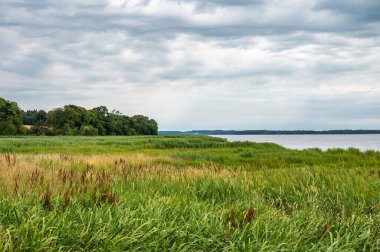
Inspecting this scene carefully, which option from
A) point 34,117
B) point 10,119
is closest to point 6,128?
point 10,119

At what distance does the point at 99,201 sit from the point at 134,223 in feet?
4.53

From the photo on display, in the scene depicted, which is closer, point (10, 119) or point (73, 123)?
point (10, 119)

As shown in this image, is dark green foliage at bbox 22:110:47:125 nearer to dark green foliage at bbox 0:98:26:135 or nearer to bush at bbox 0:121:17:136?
dark green foliage at bbox 0:98:26:135

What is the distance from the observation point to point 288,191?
28.8ft

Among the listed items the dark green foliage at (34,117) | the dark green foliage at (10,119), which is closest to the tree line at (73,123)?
the dark green foliage at (10,119)

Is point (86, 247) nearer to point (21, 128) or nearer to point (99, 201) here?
point (99, 201)

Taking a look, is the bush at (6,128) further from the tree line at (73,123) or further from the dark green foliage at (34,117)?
the dark green foliage at (34,117)

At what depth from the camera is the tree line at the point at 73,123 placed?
9169cm

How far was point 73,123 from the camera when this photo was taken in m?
103

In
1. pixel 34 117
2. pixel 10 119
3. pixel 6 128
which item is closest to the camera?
pixel 6 128

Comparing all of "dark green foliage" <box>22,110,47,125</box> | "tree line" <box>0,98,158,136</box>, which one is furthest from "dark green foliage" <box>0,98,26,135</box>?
"dark green foliage" <box>22,110,47,125</box>

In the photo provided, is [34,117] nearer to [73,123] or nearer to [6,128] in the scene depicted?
[73,123]

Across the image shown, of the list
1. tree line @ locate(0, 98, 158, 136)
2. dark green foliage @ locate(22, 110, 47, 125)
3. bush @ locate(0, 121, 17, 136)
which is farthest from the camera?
dark green foliage @ locate(22, 110, 47, 125)

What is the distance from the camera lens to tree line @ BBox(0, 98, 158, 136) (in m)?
91.7
